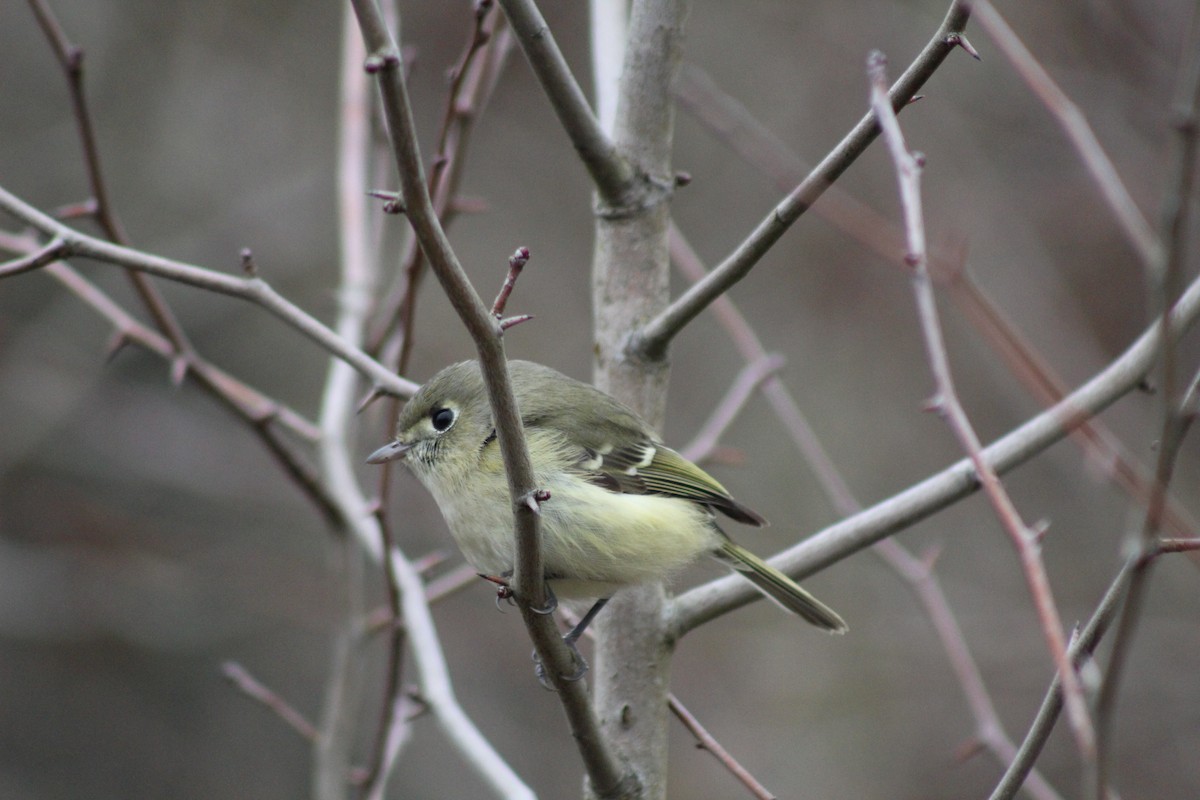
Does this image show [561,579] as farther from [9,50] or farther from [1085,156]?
[9,50]

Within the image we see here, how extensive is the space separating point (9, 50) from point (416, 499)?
421 centimetres

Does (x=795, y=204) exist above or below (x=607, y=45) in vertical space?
below

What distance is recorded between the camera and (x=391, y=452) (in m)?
3.28

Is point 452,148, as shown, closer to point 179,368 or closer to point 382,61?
point 179,368

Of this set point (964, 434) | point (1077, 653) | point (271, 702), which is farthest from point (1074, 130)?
point (271, 702)

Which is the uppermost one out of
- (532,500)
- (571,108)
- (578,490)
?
(571,108)

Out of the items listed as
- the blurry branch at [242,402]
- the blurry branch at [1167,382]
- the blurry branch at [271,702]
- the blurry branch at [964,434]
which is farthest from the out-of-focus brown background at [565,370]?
the blurry branch at [1167,382]

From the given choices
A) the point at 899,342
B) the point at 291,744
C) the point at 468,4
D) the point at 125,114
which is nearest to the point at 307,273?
the point at 125,114

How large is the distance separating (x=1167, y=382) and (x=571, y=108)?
1720 mm

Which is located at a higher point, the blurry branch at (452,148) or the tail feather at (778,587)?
the blurry branch at (452,148)

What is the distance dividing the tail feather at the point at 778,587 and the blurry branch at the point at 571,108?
1011mm

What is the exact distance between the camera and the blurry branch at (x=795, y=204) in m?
1.83

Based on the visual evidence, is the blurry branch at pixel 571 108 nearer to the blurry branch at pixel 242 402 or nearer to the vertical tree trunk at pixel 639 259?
the vertical tree trunk at pixel 639 259

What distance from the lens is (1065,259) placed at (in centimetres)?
748
